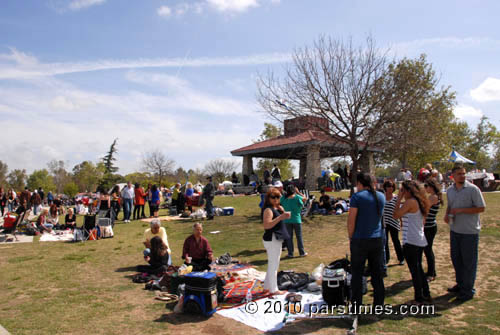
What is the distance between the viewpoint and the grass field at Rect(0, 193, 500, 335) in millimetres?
4453

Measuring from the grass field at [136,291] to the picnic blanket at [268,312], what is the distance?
0.48 feet

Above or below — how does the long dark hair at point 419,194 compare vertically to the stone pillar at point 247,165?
below

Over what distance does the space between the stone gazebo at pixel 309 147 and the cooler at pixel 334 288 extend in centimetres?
1028

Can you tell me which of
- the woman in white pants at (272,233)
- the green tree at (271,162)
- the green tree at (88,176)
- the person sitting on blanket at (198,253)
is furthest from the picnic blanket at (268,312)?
the green tree at (88,176)

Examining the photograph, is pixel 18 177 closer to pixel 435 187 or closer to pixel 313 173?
pixel 313 173

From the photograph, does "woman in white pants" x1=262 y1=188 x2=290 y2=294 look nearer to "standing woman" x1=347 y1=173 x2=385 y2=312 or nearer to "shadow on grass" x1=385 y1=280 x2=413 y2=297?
"standing woman" x1=347 y1=173 x2=385 y2=312

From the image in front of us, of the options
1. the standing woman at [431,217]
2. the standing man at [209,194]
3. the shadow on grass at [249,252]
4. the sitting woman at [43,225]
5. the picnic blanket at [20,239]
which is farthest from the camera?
the standing man at [209,194]

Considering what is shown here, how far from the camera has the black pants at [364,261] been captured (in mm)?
4453

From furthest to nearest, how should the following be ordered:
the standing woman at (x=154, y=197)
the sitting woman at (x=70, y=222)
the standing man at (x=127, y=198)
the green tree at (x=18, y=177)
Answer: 1. the green tree at (x=18, y=177)
2. the standing woman at (x=154, y=197)
3. the standing man at (x=127, y=198)
4. the sitting woman at (x=70, y=222)

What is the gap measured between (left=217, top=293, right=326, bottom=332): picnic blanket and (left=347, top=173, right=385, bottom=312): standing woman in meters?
0.83

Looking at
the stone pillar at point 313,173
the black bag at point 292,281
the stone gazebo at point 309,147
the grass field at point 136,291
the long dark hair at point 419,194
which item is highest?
the stone gazebo at point 309,147

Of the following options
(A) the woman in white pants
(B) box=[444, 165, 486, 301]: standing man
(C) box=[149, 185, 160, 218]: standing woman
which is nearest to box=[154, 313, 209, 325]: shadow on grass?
(A) the woman in white pants

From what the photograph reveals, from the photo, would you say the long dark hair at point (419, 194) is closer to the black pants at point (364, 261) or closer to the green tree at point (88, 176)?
the black pants at point (364, 261)

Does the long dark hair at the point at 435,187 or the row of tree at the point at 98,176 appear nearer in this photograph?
the long dark hair at the point at 435,187
